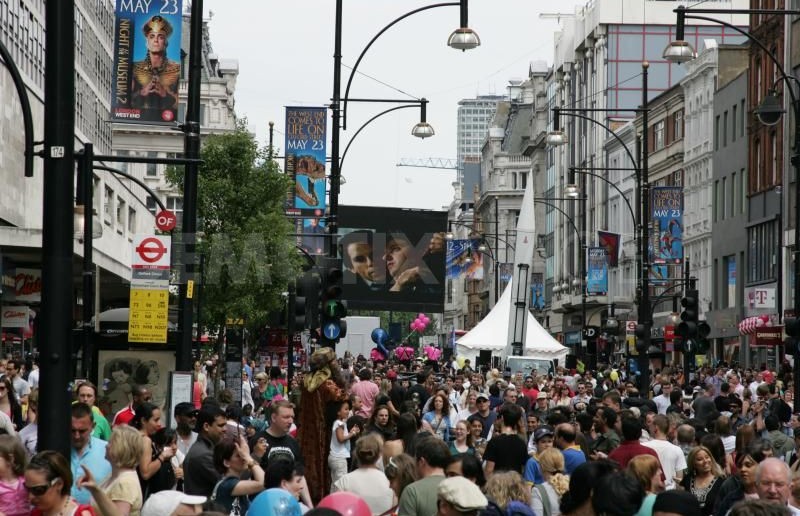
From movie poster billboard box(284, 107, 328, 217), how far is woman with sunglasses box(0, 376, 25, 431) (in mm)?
19420

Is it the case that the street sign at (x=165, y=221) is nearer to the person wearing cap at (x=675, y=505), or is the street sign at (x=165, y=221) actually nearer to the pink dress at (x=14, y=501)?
the pink dress at (x=14, y=501)

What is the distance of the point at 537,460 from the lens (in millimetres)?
12953

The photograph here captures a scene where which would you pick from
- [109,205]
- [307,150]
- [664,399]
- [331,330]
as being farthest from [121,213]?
[664,399]

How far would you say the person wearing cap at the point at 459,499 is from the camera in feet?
26.5

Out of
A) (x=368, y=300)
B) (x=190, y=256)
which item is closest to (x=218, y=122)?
(x=368, y=300)

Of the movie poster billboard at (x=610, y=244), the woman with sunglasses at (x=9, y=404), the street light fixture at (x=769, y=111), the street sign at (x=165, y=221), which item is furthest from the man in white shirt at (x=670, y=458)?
the movie poster billboard at (x=610, y=244)

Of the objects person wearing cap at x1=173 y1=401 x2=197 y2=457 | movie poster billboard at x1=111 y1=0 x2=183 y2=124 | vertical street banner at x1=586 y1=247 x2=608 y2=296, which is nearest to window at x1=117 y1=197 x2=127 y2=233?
vertical street banner at x1=586 y1=247 x2=608 y2=296

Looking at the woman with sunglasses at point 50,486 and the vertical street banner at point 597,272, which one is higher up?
the vertical street banner at point 597,272

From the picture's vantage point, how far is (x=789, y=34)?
186ft

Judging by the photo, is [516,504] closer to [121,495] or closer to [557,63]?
[121,495]

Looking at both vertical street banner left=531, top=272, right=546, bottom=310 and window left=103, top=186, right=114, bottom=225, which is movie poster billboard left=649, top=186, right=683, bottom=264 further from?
vertical street banner left=531, top=272, right=546, bottom=310

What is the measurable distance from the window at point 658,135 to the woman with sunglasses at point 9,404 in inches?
2625

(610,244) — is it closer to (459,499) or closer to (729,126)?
(729,126)

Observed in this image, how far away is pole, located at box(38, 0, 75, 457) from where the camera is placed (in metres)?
9.75
